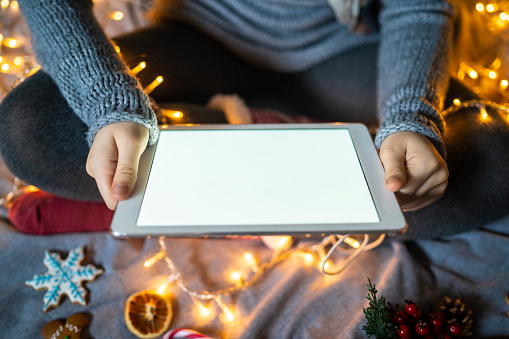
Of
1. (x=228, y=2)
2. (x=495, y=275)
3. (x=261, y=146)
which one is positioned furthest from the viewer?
(x=228, y=2)

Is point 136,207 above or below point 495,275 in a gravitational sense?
above

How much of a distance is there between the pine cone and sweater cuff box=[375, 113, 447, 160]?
9.6 inches

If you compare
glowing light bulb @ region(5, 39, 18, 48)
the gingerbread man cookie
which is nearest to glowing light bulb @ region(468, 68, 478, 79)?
the gingerbread man cookie

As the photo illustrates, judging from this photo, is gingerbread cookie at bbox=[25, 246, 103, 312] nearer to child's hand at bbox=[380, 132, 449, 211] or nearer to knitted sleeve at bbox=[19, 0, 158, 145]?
knitted sleeve at bbox=[19, 0, 158, 145]

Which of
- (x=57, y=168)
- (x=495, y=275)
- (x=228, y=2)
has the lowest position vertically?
(x=495, y=275)

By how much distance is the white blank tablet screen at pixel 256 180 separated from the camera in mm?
385

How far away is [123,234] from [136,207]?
0.03m

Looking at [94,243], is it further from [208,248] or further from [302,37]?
[302,37]

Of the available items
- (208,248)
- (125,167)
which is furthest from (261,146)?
(208,248)

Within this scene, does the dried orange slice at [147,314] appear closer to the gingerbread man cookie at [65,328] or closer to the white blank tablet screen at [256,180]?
the gingerbread man cookie at [65,328]

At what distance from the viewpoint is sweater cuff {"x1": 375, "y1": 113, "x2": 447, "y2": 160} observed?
482mm

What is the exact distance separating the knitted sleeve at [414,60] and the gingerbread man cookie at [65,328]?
21.4 inches

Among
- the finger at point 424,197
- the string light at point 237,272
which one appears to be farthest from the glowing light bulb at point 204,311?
the finger at point 424,197

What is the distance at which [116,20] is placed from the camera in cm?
97
